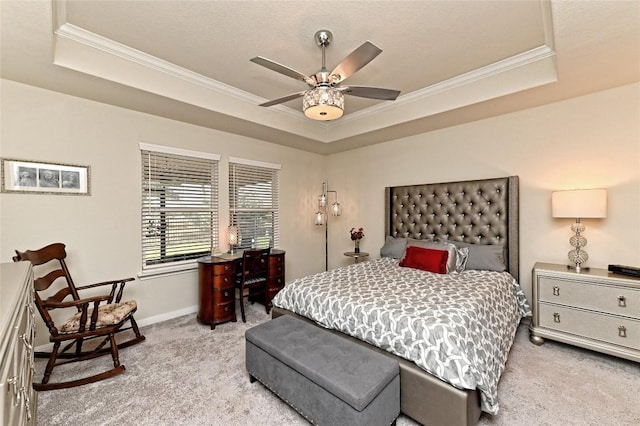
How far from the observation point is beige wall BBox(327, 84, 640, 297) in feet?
8.61

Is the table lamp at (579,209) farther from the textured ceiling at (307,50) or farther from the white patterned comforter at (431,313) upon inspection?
the textured ceiling at (307,50)

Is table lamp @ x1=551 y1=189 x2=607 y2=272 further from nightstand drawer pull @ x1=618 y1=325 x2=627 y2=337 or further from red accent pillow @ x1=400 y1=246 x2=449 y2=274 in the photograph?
red accent pillow @ x1=400 y1=246 x2=449 y2=274

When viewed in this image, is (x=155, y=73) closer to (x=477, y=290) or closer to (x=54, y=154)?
(x=54, y=154)

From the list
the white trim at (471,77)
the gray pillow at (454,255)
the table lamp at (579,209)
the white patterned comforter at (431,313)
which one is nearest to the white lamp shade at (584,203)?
the table lamp at (579,209)

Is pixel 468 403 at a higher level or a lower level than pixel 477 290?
lower

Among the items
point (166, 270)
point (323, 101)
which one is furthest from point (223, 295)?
point (323, 101)

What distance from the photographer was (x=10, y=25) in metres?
1.76

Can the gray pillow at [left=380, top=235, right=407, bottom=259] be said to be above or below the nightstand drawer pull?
above

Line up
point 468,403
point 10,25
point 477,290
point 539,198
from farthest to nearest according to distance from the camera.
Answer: point 539,198 < point 477,290 < point 10,25 < point 468,403

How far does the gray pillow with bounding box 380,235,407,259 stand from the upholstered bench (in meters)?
2.05

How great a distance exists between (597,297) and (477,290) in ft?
3.57

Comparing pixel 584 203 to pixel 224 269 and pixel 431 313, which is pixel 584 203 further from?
pixel 224 269

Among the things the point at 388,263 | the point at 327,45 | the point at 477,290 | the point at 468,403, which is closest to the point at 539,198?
the point at 477,290

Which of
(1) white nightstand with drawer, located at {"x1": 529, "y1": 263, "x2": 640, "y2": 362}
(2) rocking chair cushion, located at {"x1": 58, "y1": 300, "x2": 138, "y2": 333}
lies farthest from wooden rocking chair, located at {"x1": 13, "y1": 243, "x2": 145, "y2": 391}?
(1) white nightstand with drawer, located at {"x1": 529, "y1": 263, "x2": 640, "y2": 362}
